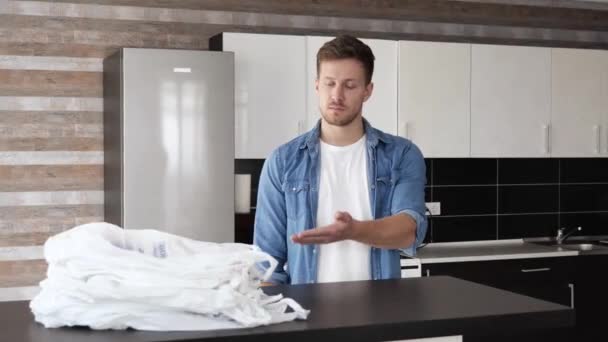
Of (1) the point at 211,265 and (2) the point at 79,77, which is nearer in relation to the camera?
(1) the point at 211,265

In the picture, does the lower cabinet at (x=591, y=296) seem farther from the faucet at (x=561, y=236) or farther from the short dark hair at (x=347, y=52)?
the short dark hair at (x=347, y=52)

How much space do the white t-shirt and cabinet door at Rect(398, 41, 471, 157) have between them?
229cm

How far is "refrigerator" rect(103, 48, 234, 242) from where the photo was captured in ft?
14.1

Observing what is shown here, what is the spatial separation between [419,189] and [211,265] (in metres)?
1.04

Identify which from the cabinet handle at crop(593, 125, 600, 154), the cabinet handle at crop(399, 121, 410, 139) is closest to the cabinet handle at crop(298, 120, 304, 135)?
the cabinet handle at crop(399, 121, 410, 139)

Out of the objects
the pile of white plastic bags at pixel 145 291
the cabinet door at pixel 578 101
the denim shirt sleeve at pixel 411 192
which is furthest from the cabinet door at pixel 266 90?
the pile of white plastic bags at pixel 145 291

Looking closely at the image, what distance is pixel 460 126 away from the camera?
204 inches

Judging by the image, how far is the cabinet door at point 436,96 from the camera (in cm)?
504

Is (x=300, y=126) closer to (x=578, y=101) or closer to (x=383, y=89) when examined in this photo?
(x=383, y=89)

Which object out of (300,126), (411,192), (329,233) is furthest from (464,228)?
(329,233)

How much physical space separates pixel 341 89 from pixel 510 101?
287 cm

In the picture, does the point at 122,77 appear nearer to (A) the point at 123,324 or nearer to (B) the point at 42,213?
(B) the point at 42,213

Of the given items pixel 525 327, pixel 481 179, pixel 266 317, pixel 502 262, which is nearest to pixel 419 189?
pixel 525 327

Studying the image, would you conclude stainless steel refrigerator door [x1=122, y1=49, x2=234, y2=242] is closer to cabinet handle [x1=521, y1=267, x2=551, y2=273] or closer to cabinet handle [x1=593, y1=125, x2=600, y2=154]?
cabinet handle [x1=521, y1=267, x2=551, y2=273]
